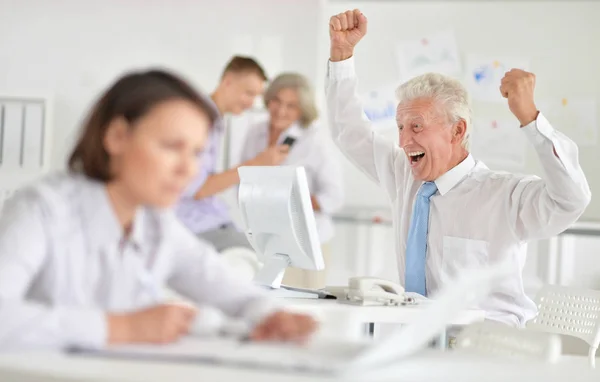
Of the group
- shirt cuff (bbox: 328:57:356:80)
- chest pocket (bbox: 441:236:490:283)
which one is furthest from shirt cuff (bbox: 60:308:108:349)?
shirt cuff (bbox: 328:57:356:80)

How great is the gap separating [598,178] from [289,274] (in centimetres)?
199

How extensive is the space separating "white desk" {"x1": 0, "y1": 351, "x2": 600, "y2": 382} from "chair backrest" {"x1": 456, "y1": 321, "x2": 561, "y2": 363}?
155 mm

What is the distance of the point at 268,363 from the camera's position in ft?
4.13

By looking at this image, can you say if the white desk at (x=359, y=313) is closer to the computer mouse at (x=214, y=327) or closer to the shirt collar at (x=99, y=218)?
the computer mouse at (x=214, y=327)

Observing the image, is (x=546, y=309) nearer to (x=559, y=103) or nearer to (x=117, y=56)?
(x=559, y=103)

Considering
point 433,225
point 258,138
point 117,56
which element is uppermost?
point 117,56

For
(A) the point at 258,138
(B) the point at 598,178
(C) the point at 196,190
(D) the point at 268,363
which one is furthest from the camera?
(A) the point at 258,138

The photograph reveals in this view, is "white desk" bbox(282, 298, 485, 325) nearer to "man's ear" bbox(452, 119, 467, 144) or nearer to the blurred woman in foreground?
"man's ear" bbox(452, 119, 467, 144)

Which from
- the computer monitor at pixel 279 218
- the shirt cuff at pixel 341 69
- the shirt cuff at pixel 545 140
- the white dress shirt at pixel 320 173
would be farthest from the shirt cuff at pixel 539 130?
the white dress shirt at pixel 320 173

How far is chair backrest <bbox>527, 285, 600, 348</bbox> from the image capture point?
271 centimetres

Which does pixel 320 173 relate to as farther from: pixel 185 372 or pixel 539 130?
pixel 185 372

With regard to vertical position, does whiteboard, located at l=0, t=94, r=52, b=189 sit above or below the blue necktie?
above

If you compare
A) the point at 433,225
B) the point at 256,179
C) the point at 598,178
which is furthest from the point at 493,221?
the point at 598,178

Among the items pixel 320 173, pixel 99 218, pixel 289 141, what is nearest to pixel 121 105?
pixel 99 218
